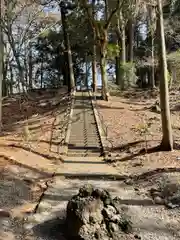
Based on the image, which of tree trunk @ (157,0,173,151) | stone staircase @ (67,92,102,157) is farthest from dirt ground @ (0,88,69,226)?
tree trunk @ (157,0,173,151)

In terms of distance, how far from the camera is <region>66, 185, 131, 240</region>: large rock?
235 inches

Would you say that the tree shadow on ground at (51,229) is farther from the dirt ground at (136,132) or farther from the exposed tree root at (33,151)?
the exposed tree root at (33,151)

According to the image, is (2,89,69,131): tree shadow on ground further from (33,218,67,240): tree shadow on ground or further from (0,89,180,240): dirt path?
(33,218,67,240): tree shadow on ground

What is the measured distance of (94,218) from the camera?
610 centimetres

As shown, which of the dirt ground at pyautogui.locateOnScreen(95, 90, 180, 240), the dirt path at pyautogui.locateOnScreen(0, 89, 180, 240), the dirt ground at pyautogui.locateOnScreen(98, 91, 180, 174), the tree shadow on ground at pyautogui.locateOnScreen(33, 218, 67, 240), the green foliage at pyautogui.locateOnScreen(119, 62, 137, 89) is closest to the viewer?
the tree shadow on ground at pyautogui.locateOnScreen(33, 218, 67, 240)

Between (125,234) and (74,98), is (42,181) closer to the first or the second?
(125,234)

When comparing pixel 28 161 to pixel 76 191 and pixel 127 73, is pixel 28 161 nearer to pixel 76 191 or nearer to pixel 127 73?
pixel 76 191

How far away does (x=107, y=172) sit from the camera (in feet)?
34.4

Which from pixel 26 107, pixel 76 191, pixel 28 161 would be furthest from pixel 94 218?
pixel 26 107

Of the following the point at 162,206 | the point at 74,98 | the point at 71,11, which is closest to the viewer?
the point at 162,206

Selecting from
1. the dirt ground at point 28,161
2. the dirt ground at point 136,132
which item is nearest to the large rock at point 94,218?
the dirt ground at point 28,161

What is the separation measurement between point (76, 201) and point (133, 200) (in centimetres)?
196

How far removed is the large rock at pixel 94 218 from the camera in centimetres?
596

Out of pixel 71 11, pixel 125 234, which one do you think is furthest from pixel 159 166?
pixel 71 11
